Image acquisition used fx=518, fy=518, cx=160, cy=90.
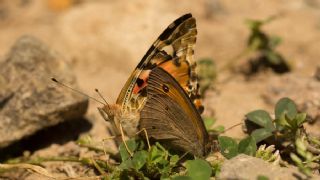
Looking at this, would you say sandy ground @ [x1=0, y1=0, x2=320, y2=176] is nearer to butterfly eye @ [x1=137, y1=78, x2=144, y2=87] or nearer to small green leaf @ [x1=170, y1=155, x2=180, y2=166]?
butterfly eye @ [x1=137, y1=78, x2=144, y2=87]

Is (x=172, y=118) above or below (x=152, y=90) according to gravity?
below

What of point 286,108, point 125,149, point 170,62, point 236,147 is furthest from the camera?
point 170,62

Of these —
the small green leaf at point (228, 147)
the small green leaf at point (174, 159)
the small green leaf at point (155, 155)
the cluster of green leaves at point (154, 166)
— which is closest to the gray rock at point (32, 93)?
the cluster of green leaves at point (154, 166)

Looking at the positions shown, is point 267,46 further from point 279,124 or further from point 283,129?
point 279,124

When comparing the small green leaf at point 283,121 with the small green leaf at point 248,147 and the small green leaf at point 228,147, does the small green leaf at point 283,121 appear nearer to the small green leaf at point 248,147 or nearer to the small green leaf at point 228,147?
the small green leaf at point 248,147

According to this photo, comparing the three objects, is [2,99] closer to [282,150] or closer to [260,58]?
[282,150]

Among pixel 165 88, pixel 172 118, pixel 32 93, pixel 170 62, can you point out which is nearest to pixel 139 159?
pixel 172 118
